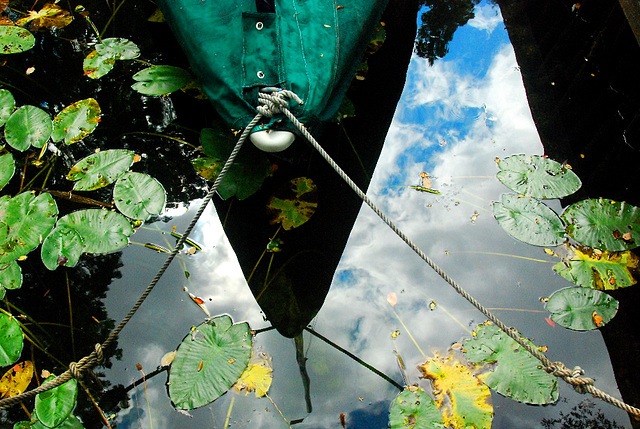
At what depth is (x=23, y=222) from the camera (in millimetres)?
1479

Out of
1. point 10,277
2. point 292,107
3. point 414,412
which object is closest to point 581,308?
point 414,412

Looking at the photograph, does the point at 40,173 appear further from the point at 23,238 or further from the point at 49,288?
the point at 49,288

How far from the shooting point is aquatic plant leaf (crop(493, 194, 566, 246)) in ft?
5.03

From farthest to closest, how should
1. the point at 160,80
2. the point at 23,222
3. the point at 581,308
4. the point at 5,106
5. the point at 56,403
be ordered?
the point at 160,80, the point at 5,106, the point at 23,222, the point at 581,308, the point at 56,403

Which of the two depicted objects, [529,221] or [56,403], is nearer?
[56,403]

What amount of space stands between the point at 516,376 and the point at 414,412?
1.04ft

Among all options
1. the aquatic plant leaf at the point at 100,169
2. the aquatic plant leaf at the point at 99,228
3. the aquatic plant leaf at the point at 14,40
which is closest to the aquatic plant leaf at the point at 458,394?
the aquatic plant leaf at the point at 99,228

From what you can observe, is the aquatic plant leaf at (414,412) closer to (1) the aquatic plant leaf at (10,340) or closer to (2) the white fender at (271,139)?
(2) the white fender at (271,139)

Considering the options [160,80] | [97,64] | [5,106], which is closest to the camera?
[5,106]

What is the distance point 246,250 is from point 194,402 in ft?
1.85

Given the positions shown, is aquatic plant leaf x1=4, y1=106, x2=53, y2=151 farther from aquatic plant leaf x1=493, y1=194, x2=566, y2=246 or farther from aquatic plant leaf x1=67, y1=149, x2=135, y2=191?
aquatic plant leaf x1=493, y1=194, x2=566, y2=246

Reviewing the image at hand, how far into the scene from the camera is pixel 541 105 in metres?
2.16

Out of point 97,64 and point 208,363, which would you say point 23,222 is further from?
point 97,64

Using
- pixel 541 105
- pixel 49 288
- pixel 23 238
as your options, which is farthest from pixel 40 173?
pixel 541 105
